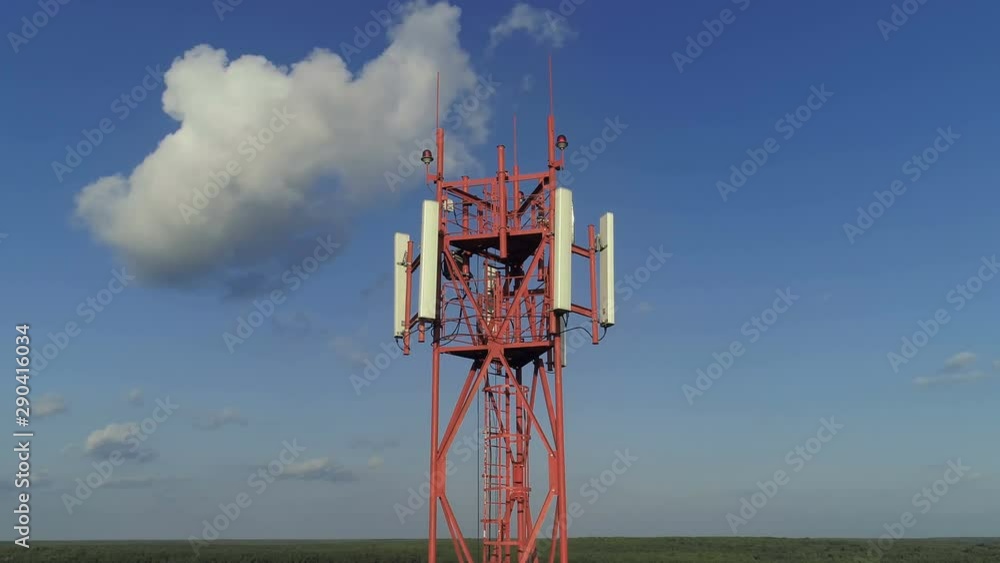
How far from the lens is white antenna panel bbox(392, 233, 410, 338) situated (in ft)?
117

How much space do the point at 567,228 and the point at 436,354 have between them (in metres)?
7.09

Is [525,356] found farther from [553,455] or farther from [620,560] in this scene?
[620,560]

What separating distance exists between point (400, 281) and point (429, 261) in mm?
2323

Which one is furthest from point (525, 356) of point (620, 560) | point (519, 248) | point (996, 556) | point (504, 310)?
point (996, 556)

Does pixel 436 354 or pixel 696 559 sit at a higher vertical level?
pixel 436 354

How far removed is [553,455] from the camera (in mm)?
33562

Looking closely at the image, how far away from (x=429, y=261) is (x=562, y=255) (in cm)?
516

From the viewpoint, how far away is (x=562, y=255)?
3369 cm

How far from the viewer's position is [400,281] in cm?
3628

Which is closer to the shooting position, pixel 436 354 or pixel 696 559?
pixel 436 354

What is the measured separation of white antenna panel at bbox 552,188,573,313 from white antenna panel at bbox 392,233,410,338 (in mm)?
6236

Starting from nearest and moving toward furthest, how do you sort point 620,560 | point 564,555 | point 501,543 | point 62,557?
point 564,555
point 501,543
point 620,560
point 62,557

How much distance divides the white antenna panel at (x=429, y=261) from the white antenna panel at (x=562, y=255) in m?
4.59

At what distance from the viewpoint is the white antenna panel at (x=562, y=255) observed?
33.4 meters
